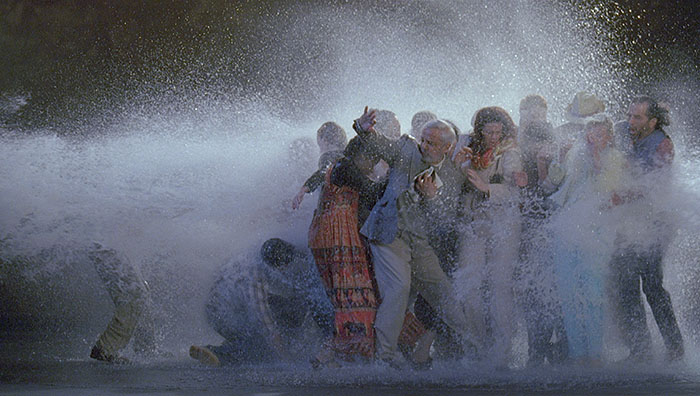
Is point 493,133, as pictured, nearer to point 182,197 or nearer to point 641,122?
point 641,122

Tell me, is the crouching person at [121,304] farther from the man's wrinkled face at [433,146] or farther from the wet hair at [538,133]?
the wet hair at [538,133]

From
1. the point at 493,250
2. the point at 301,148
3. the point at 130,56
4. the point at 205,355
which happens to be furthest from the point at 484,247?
the point at 130,56

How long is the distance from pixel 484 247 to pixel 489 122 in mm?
842

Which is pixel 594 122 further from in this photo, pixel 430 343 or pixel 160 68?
pixel 160 68

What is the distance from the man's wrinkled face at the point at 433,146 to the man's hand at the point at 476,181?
267mm

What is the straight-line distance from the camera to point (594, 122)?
251 inches

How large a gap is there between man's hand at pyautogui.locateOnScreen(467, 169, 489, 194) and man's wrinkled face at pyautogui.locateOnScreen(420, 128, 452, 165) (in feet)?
0.88

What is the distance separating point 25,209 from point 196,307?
5.31 ft

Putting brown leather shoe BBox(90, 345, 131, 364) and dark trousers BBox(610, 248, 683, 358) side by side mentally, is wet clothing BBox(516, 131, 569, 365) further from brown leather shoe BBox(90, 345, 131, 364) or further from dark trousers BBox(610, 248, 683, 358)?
brown leather shoe BBox(90, 345, 131, 364)

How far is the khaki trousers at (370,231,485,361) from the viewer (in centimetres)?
605

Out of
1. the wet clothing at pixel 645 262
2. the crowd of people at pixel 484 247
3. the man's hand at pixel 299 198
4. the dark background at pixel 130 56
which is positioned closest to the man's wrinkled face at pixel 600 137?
the crowd of people at pixel 484 247

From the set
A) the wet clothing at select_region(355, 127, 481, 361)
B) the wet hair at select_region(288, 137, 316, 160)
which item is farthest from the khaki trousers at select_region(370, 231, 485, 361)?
the wet hair at select_region(288, 137, 316, 160)

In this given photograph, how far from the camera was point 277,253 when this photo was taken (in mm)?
6520

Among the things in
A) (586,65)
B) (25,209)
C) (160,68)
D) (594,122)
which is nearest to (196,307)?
(25,209)
